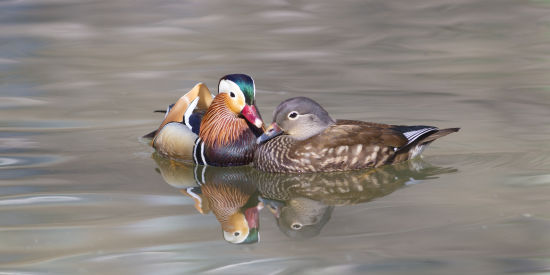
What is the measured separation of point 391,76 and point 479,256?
20.2 feet

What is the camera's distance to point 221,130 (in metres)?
6.78

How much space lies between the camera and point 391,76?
35.0 ft

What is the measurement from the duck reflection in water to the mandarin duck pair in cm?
14

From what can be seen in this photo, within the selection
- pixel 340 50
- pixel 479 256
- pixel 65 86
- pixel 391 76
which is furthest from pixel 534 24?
pixel 479 256

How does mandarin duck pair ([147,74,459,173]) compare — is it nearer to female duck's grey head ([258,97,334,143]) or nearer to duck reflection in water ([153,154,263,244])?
female duck's grey head ([258,97,334,143])

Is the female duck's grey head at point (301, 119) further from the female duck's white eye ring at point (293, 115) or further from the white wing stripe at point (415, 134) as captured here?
the white wing stripe at point (415, 134)

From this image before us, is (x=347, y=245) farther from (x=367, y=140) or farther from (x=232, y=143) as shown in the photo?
(x=232, y=143)

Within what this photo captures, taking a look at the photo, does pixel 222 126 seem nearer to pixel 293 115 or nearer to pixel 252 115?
pixel 252 115

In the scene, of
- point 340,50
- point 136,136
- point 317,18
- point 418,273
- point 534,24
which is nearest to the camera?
point 418,273

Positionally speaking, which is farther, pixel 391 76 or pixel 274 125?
pixel 391 76

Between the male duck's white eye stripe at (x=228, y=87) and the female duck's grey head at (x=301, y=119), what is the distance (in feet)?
1.17

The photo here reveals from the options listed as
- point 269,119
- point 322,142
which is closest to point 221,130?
point 322,142

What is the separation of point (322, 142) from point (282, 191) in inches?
19.1

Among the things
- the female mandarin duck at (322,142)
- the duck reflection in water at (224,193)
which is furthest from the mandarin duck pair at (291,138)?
the duck reflection in water at (224,193)
